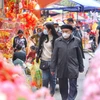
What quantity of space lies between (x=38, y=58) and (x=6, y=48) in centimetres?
112

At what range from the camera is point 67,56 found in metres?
6.70

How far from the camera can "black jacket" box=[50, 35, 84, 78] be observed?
264 inches

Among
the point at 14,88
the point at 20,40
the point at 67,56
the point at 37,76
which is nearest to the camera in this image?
the point at 14,88

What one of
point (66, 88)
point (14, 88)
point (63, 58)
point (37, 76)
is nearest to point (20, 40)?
point (37, 76)

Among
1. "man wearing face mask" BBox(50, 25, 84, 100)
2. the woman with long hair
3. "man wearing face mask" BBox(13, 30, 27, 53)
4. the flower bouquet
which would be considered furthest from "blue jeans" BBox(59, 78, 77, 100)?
the flower bouquet

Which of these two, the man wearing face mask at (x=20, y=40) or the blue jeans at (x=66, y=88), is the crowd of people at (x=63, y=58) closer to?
the blue jeans at (x=66, y=88)

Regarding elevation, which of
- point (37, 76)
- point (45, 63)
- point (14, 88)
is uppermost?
point (14, 88)

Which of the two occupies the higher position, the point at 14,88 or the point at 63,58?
the point at 14,88

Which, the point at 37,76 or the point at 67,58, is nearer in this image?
the point at 67,58

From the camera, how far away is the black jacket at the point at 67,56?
671 centimetres

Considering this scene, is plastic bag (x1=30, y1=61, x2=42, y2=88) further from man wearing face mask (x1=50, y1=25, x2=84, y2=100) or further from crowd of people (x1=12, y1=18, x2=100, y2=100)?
man wearing face mask (x1=50, y1=25, x2=84, y2=100)

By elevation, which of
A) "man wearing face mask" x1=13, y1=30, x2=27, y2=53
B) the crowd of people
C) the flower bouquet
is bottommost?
"man wearing face mask" x1=13, y1=30, x2=27, y2=53

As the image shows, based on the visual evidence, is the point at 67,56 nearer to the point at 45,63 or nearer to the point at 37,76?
the point at 45,63

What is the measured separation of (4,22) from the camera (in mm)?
9445
